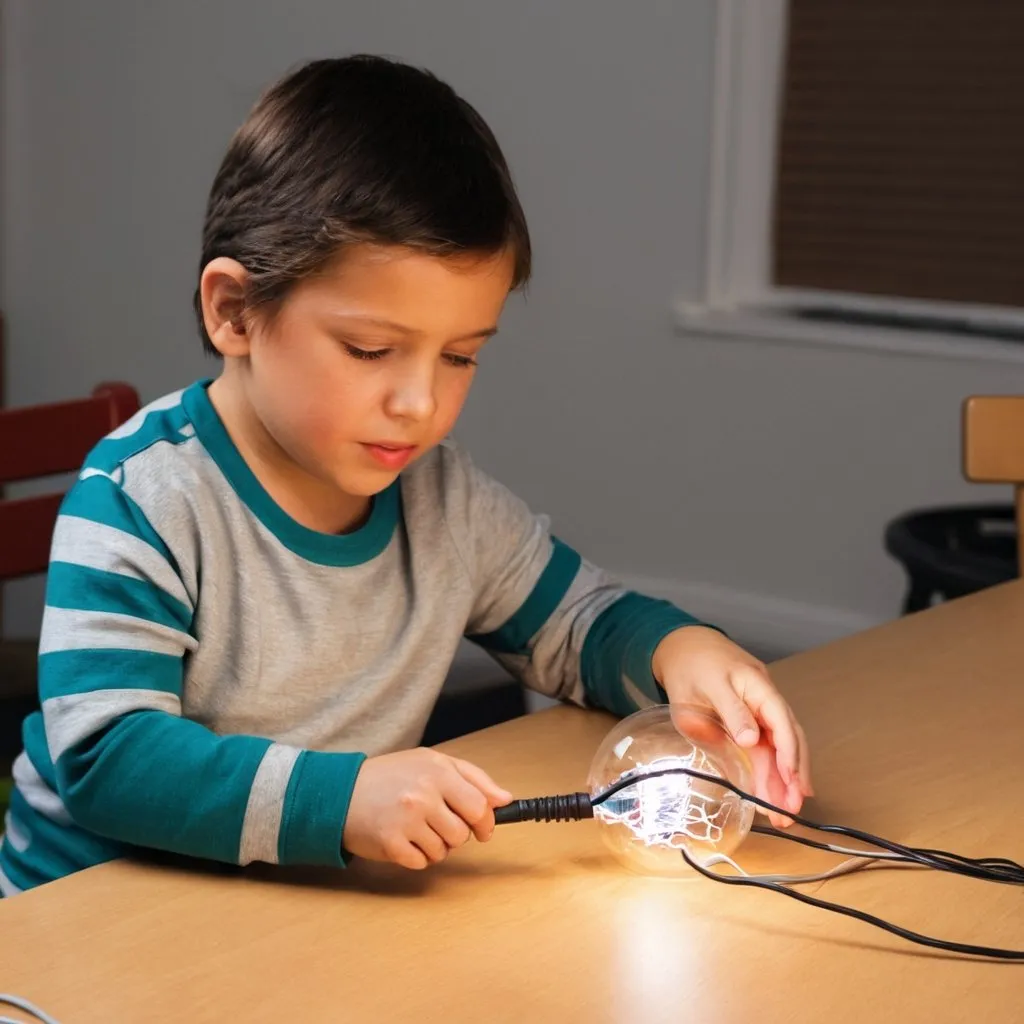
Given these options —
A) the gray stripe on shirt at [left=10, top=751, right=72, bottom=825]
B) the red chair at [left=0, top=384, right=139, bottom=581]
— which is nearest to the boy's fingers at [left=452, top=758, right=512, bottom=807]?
the gray stripe on shirt at [left=10, top=751, right=72, bottom=825]

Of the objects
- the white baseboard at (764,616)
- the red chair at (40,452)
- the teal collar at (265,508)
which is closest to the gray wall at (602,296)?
the white baseboard at (764,616)

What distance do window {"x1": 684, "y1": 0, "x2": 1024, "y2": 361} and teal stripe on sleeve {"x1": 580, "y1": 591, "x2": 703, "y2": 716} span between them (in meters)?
2.15

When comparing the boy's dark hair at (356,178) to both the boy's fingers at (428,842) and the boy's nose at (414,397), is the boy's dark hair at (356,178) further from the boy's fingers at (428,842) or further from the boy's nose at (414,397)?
the boy's fingers at (428,842)

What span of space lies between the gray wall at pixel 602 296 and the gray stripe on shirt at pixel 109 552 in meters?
2.44

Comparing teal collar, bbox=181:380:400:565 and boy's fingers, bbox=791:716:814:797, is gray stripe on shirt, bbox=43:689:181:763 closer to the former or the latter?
teal collar, bbox=181:380:400:565

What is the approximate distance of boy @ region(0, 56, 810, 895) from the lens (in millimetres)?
823

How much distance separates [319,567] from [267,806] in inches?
11.2

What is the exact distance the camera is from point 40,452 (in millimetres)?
1468

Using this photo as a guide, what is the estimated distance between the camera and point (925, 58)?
10.4ft

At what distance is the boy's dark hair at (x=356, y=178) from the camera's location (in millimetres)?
933

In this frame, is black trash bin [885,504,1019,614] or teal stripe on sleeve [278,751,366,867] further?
black trash bin [885,504,1019,614]

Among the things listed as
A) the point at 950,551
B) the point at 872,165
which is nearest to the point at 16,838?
the point at 950,551

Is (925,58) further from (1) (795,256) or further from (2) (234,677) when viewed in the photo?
(2) (234,677)

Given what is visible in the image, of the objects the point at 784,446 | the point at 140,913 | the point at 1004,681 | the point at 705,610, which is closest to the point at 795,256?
the point at 784,446
